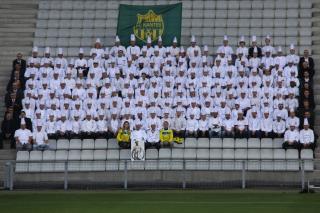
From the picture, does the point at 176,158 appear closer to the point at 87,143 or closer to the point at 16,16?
the point at 87,143

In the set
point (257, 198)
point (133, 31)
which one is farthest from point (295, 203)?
point (133, 31)

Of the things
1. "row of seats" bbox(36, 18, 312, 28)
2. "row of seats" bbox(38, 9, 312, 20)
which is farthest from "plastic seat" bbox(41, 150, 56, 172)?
"row of seats" bbox(38, 9, 312, 20)

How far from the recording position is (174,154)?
28344 mm

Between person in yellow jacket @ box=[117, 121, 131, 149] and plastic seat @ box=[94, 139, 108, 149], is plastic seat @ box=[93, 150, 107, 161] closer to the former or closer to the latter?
plastic seat @ box=[94, 139, 108, 149]

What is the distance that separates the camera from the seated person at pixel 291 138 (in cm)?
2784

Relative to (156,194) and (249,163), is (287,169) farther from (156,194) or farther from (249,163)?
(156,194)

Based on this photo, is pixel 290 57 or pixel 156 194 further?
pixel 290 57

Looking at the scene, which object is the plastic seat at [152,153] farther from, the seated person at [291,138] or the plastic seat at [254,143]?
the seated person at [291,138]

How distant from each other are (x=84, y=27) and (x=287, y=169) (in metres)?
13.1

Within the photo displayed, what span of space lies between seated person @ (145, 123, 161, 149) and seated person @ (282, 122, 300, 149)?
4254mm

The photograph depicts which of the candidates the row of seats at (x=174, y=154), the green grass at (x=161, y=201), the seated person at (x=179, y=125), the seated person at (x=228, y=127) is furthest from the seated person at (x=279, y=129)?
the green grass at (x=161, y=201)

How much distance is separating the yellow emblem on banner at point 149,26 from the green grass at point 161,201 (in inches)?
433

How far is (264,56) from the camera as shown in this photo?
3150cm

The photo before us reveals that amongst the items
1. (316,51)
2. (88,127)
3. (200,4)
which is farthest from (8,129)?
(316,51)
